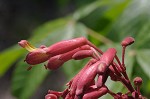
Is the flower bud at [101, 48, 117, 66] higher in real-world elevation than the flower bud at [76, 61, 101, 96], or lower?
higher

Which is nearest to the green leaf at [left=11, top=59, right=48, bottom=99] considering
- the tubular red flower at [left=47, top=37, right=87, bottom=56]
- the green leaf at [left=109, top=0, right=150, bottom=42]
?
the green leaf at [left=109, top=0, right=150, bottom=42]

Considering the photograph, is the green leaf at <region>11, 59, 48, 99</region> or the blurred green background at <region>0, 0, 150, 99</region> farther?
the green leaf at <region>11, 59, 48, 99</region>

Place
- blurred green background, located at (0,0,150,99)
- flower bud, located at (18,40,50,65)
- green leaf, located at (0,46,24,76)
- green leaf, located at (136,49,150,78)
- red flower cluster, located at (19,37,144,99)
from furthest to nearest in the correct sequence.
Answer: green leaf, located at (0,46,24,76) < blurred green background, located at (0,0,150,99) < green leaf, located at (136,49,150,78) < flower bud, located at (18,40,50,65) < red flower cluster, located at (19,37,144,99)

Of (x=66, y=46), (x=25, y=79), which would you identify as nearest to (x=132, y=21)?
(x=25, y=79)

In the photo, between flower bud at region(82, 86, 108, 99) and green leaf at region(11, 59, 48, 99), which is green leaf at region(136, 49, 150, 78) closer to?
green leaf at region(11, 59, 48, 99)

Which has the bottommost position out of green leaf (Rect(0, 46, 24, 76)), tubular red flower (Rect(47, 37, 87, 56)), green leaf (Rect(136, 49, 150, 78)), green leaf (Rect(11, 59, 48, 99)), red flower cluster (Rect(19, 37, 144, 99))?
red flower cluster (Rect(19, 37, 144, 99))

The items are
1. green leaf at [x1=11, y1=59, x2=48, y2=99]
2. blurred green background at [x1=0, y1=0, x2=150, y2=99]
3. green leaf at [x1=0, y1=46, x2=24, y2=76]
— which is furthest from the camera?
green leaf at [x1=0, y1=46, x2=24, y2=76]

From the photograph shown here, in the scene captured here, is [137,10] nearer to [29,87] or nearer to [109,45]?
[109,45]

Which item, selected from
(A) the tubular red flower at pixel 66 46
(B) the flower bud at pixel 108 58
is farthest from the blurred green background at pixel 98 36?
(B) the flower bud at pixel 108 58
